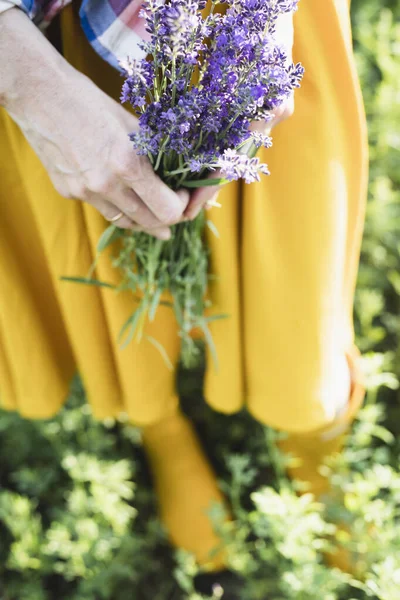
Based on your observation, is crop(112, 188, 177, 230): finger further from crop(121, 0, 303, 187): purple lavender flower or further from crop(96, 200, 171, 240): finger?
crop(121, 0, 303, 187): purple lavender flower

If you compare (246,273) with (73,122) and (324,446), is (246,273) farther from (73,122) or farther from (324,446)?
(324,446)

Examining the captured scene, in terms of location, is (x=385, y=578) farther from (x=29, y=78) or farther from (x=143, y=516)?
(x=29, y=78)

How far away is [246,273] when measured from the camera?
0.91m

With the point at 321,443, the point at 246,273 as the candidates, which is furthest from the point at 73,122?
the point at 321,443

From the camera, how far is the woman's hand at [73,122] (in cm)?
60

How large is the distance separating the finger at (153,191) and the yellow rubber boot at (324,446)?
0.57 meters

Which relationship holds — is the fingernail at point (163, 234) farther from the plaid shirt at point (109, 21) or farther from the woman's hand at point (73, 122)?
the plaid shirt at point (109, 21)

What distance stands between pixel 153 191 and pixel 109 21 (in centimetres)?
21

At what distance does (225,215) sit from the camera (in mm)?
821

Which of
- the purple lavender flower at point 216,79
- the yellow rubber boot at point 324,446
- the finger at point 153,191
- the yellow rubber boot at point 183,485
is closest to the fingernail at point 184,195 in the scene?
the finger at point 153,191

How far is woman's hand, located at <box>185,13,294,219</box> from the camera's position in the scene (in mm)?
605

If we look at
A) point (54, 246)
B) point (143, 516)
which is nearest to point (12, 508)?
point (143, 516)

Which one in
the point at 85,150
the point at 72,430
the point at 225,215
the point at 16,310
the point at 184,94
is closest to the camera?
the point at 184,94

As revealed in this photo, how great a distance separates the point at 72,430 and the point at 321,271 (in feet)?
3.02
